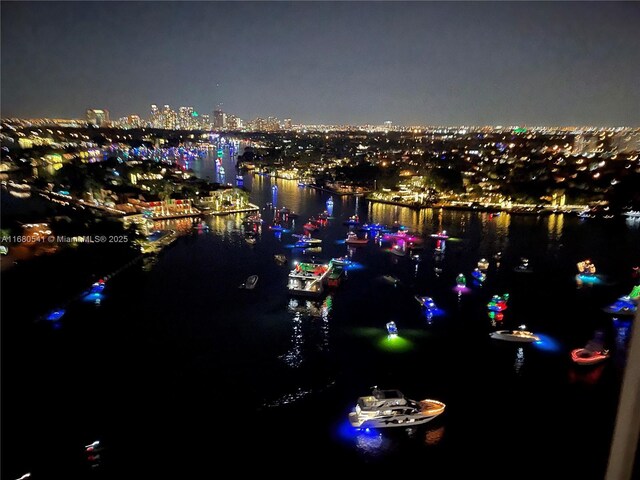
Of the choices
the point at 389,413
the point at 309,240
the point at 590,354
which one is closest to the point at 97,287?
the point at 309,240

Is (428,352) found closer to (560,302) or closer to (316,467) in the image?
(316,467)

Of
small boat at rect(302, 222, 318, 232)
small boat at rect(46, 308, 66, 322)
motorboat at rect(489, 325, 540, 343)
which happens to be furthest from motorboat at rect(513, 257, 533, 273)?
small boat at rect(46, 308, 66, 322)

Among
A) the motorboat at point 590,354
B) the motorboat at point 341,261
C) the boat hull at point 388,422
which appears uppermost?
the motorboat at point 341,261

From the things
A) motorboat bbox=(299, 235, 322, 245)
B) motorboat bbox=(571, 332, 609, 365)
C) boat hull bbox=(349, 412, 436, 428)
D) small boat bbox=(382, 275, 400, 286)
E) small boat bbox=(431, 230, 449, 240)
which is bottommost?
boat hull bbox=(349, 412, 436, 428)

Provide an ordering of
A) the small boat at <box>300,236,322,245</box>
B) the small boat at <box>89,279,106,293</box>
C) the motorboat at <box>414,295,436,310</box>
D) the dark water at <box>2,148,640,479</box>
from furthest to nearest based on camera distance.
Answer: the small boat at <box>300,236,322,245</box>
the small boat at <box>89,279,106,293</box>
the motorboat at <box>414,295,436,310</box>
the dark water at <box>2,148,640,479</box>

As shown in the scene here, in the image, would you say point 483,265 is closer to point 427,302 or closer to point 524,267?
point 524,267

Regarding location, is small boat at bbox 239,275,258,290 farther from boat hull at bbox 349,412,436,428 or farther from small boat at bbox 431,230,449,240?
small boat at bbox 431,230,449,240

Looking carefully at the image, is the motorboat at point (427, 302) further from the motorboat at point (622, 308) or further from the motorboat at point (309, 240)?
the motorboat at point (309, 240)

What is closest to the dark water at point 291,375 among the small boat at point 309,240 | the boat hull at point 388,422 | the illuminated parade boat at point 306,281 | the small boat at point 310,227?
the boat hull at point 388,422
